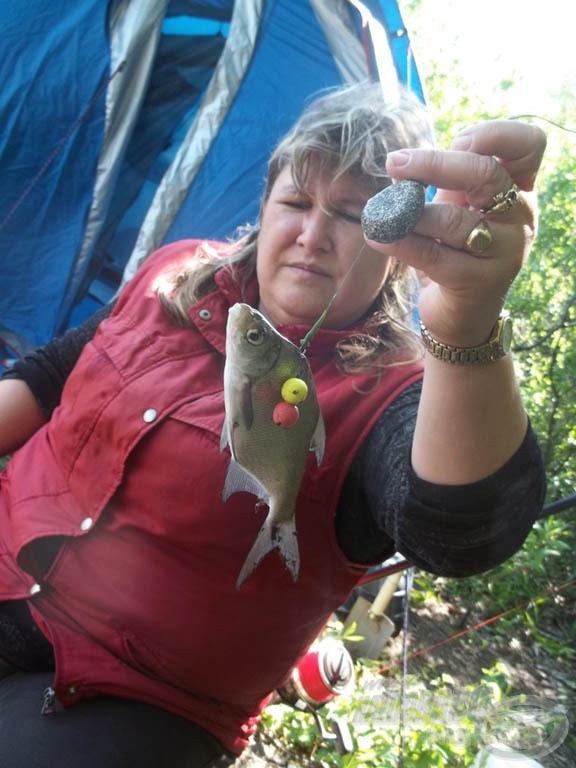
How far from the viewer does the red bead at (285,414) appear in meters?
0.94

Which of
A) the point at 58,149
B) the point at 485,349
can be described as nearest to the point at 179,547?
the point at 485,349

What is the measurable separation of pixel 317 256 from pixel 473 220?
1.83 feet

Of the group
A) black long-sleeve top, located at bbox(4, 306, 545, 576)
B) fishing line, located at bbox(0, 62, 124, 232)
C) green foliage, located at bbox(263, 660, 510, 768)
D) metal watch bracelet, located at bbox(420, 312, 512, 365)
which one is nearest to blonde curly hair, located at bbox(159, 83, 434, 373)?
black long-sleeve top, located at bbox(4, 306, 545, 576)

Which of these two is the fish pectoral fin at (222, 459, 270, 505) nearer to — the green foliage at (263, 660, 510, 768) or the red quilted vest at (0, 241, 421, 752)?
the red quilted vest at (0, 241, 421, 752)

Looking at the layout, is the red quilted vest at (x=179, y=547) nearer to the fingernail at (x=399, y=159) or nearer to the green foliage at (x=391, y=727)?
the fingernail at (x=399, y=159)

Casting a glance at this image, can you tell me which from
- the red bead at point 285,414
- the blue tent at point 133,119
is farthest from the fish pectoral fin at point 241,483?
the blue tent at point 133,119

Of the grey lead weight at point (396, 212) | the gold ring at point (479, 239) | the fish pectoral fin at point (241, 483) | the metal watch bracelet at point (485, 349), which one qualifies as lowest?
the fish pectoral fin at point (241, 483)

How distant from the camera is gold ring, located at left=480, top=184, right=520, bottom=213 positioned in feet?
3.13

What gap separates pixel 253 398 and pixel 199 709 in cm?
99

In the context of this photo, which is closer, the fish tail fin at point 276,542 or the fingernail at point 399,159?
the fingernail at point 399,159

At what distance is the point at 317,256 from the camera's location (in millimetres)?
1461

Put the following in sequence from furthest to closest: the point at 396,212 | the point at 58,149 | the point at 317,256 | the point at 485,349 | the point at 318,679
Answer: the point at 58,149, the point at 318,679, the point at 317,256, the point at 485,349, the point at 396,212

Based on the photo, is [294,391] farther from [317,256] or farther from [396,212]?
[317,256]

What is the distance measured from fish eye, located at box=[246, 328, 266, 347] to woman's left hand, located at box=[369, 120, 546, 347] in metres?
0.22
